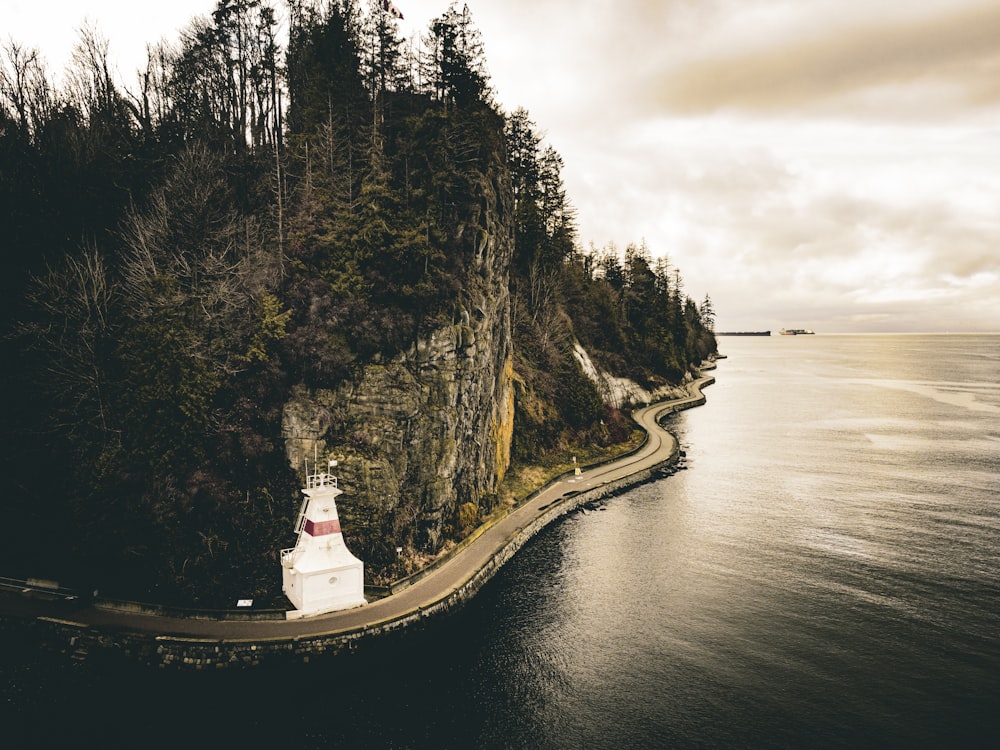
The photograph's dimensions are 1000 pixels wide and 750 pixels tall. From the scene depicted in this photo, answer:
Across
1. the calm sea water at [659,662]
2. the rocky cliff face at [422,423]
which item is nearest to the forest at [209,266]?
the rocky cliff face at [422,423]

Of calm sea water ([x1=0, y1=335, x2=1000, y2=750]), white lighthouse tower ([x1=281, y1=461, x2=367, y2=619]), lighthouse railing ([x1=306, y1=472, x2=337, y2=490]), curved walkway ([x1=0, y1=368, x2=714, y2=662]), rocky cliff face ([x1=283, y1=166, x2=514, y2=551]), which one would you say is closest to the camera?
calm sea water ([x1=0, y1=335, x2=1000, y2=750])

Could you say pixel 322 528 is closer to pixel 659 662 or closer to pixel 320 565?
pixel 320 565

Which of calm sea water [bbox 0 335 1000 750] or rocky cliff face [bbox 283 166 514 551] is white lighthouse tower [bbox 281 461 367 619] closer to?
rocky cliff face [bbox 283 166 514 551]

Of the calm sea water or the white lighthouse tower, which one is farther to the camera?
the white lighthouse tower

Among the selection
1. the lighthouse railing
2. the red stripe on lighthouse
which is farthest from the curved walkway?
the lighthouse railing

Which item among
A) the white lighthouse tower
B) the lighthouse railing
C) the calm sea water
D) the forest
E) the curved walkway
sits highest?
the forest

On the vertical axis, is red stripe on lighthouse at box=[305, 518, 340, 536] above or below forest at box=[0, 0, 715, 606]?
below
